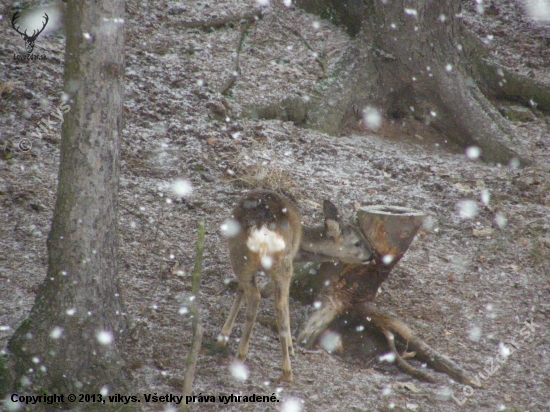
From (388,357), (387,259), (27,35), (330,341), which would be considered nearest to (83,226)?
(330,341)

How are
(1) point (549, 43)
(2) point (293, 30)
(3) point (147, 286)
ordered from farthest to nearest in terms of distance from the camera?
1. (1) point (549, 43)
2. (2) point (293, 30)
3. (3) point (147, 286)

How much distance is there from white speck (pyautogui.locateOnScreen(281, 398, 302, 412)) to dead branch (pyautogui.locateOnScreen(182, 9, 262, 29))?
748 cm

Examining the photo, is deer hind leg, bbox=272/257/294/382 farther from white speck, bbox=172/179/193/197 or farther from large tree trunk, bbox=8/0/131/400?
white speck, bbox=172/179/193/197

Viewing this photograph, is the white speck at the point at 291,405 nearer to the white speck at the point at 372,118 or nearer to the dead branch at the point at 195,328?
the dead branch at the point at 195,328

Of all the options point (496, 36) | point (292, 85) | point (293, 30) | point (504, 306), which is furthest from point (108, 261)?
point (496, 36)

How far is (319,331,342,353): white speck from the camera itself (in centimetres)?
500

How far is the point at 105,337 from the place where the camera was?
3545 millimetres

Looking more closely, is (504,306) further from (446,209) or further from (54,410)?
(54,410)

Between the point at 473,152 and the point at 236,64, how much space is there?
4.00 m

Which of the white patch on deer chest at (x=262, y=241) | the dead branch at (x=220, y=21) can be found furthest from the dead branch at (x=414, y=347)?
the dead branch at (x=220, y=21)

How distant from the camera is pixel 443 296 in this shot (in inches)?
223

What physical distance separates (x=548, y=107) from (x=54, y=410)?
30.6 ft

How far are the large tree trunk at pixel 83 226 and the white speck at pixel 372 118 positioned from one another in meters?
5.70

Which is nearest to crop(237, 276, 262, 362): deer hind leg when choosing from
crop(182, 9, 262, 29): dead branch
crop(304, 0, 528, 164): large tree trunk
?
crop(304, 0, 528, 164): large tree trunk
